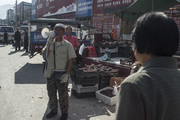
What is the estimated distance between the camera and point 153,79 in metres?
1.05

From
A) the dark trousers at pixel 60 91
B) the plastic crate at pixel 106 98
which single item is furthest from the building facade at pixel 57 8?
the dark trousers at pixel 60 91

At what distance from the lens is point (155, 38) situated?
1.09m

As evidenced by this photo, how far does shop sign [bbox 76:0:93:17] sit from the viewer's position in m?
21.8

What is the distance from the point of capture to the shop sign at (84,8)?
21.8m

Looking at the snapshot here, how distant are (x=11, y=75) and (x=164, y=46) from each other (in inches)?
314

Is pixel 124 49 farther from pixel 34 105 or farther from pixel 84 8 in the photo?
pixel 84 8

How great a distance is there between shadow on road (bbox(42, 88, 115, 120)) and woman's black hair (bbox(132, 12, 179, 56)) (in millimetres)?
3465

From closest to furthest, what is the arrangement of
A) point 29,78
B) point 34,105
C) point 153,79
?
point 153,79
point 34,105
point 29,78

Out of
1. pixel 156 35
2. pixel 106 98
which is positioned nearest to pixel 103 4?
pixel 106 98

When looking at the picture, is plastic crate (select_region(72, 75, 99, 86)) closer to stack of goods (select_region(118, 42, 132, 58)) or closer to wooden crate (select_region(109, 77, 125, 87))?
wooden crate (select_region(109, 77, 125, 87))

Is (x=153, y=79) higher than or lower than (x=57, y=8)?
lower

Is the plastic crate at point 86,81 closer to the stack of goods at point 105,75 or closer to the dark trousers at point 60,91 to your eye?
the stack of goods at point 105,75

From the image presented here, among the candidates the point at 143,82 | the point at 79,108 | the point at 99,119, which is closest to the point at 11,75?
the point at 79,108

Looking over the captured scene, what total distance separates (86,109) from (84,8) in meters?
19.6
